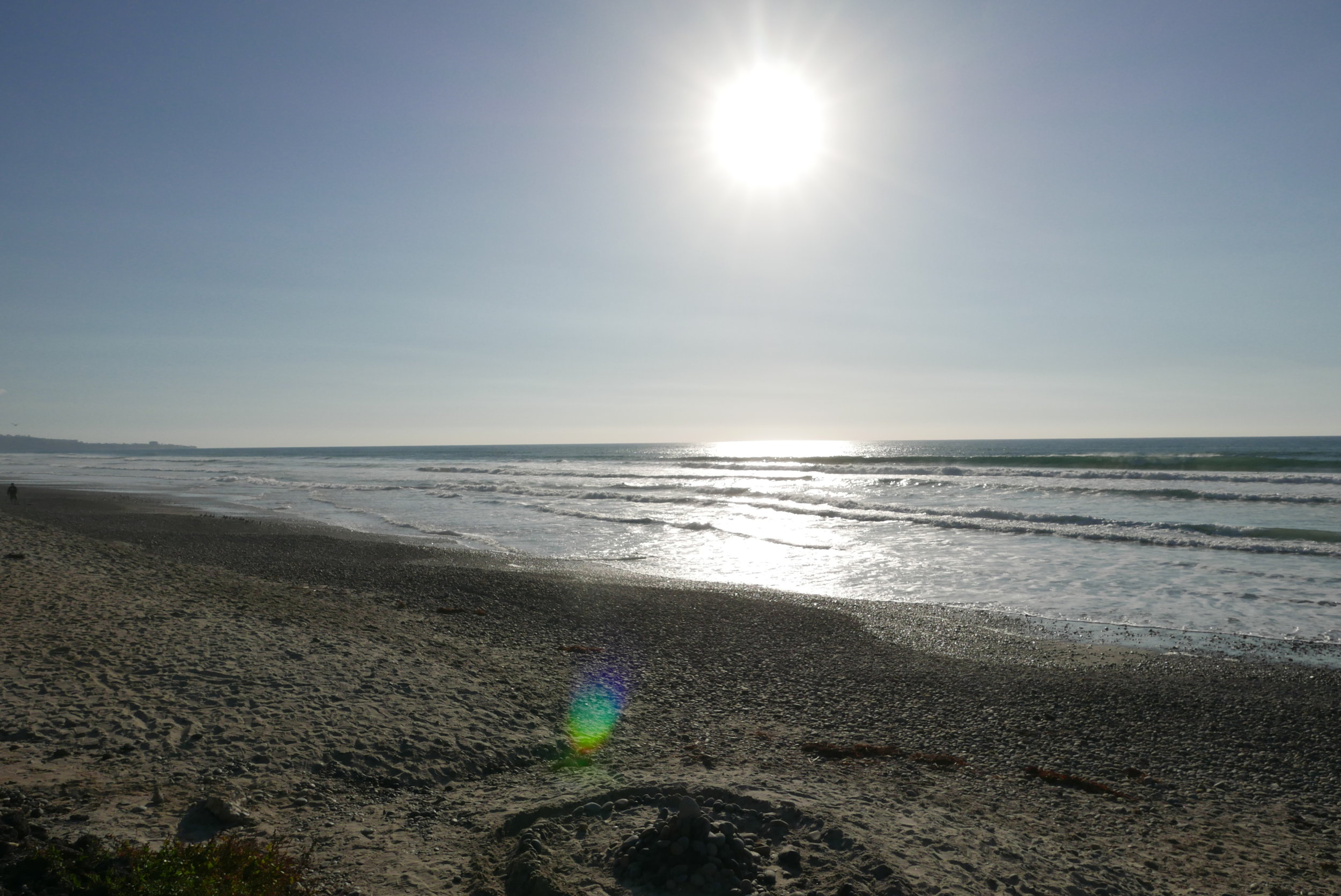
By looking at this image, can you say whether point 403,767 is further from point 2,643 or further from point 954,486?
point 954,486

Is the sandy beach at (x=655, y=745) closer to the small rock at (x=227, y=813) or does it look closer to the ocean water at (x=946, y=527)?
the small rock at (x=227, y=813)

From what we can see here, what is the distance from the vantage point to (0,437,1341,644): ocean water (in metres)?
13.0

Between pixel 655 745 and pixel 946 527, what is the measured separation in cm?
1842

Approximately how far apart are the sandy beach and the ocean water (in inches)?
147

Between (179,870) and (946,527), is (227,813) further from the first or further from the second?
(946,527)

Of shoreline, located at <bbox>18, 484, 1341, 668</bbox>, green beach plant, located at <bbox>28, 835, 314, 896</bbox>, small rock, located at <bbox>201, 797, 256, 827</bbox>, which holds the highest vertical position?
green beach plant, located at <bbox>28, 835, 314, 896</bbox>

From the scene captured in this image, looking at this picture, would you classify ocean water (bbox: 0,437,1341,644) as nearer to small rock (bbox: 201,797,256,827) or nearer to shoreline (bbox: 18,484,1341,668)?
shoreline (bbox: 18,484,1341,668)

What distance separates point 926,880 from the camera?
398 centimetres

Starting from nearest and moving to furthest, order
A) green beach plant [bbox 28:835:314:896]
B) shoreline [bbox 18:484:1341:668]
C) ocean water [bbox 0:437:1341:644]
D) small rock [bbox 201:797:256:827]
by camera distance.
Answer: green beach plant [bbox 28:835:314:896] → small rock [bbox 201:797:256:827] → shoreline [bbox 18:484:1341:668] → ocean water [bbox 0:437:1341:644]

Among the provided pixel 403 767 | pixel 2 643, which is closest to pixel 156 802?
pixel 403 767

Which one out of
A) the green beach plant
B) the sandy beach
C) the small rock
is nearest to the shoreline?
the sandy beach

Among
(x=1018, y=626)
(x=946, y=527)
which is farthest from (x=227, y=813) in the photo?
(x=946, y=527)

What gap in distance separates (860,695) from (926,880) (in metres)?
3.69

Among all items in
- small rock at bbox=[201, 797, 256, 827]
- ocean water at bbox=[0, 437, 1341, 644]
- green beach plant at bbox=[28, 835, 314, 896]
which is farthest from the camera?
ocean water at bbox=[0, 437, 1341, 644]
